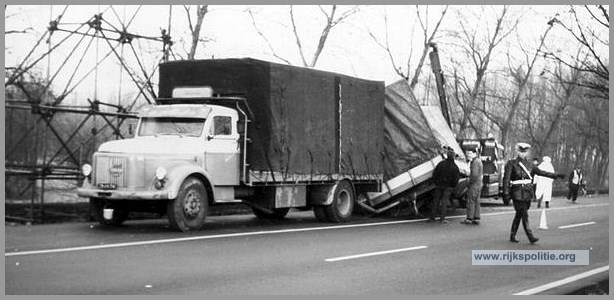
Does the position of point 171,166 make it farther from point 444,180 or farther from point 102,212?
point 444,180

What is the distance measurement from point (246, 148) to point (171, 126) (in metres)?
1.59

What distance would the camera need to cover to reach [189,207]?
15.2 m

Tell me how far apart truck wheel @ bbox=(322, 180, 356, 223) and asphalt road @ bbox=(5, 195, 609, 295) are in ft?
3.87

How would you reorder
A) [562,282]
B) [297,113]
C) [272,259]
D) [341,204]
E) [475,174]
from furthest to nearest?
[475,174] < [341,204] < [297,113] < [272,259] < [562,282]

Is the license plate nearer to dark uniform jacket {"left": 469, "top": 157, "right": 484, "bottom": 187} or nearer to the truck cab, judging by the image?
the truck cab

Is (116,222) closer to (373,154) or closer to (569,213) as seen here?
(373,154)

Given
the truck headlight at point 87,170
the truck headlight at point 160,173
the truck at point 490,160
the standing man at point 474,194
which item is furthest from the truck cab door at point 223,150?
the truck at point 490,160

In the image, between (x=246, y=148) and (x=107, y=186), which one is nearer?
(x=107, y=186)

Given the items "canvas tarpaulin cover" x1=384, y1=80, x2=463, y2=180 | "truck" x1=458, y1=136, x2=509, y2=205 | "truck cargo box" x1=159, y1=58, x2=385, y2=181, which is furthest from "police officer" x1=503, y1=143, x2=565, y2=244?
"truck" x1=458, y1=136, x2=509, y2=205

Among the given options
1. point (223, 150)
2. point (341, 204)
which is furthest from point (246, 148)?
point (341, 204)

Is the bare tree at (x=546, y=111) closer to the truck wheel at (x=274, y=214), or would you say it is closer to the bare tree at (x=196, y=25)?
the truck wheel at (x=274, y=214)

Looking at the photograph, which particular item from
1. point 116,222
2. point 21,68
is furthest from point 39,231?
point 21,68

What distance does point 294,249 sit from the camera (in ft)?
42.8

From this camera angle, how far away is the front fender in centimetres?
1455
